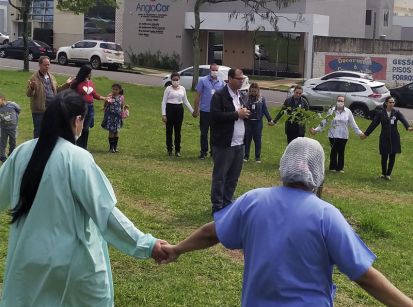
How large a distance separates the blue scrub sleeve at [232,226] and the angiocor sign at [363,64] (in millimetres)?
36486

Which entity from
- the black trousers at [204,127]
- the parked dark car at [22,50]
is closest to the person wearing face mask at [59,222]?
the black trousers at [204,127]

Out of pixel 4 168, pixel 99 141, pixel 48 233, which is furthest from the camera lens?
pixel 99 141

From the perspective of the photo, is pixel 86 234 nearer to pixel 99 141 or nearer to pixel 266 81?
pixel 99 141

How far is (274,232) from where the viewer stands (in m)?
3.30

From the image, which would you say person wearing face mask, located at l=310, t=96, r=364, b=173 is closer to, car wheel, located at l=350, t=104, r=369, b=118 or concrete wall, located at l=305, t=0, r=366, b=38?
Answer: car wheel, located at l=350, t=104, r=369, b=118

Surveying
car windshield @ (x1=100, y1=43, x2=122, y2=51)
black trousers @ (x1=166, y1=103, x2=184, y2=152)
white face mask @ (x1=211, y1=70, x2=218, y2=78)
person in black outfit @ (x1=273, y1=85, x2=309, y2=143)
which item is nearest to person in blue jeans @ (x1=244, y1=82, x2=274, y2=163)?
person in black outfit @ (x1=273, y1=85, x2=309, y2=143)

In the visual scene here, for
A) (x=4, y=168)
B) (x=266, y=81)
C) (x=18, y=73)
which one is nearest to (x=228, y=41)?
(x=266, y=81)

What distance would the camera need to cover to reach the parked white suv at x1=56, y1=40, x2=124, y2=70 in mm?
41219

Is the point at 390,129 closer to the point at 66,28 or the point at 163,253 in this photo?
the point at 163,253

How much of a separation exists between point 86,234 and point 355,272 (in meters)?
1.40

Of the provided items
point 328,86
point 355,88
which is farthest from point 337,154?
point 328,86

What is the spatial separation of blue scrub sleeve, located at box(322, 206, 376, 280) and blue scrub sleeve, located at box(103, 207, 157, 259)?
114 cm

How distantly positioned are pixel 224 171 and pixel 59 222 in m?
4.93

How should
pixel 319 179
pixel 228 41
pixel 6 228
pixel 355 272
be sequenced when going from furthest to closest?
pixel 228 41 < pixel 6 228 < pixel 319 179 < pixel 355 272
